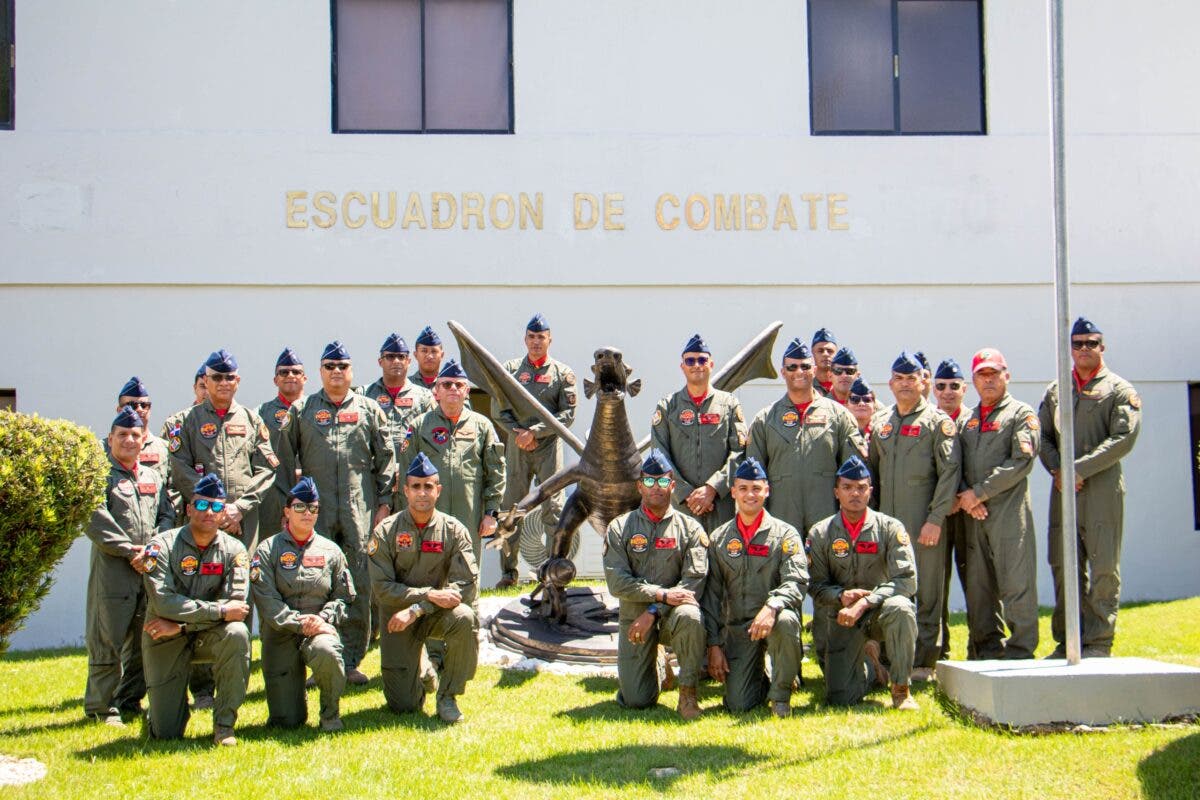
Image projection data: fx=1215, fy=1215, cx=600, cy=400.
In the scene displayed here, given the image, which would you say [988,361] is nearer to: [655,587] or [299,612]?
[655,587]

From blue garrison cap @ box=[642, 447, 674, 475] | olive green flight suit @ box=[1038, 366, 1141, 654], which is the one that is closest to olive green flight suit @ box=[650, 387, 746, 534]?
blue garrison cap @ box=[642, 447, 674, 475]

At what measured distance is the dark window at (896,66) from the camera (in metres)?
12.2

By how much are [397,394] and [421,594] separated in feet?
8.09

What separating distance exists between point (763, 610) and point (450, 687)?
1.78 metres

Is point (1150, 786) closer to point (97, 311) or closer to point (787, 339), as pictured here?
point (787, 339)

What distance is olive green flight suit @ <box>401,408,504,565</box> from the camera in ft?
26.7

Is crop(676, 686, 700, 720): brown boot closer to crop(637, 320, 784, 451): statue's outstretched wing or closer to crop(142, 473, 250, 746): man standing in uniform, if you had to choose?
crop(637, 320, 784, 451): statue's outstretched wing

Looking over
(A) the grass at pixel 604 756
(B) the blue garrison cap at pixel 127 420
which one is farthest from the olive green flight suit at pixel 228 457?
(A) the grass at pixel 604 756

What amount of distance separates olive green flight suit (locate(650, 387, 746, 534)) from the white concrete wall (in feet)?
12.0

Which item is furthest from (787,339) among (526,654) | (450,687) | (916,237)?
(450,687)

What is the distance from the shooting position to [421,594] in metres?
6.74

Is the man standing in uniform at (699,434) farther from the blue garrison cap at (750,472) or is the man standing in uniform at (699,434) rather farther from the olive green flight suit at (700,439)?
the blue garrison cap at (750,472)

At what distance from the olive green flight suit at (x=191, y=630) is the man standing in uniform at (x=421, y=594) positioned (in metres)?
0.80

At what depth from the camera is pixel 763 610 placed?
21.4ft
